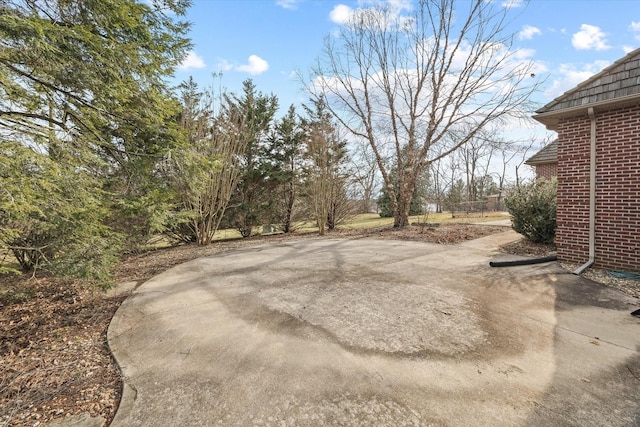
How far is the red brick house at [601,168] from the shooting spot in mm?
5180

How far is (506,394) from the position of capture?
2.15 metres

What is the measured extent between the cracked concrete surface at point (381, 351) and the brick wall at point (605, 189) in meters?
1.04

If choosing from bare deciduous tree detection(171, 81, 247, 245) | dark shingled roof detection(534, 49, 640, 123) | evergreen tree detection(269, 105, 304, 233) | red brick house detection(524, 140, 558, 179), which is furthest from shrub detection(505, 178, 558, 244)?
evergreen tree detection(269, 105, 304, 233)

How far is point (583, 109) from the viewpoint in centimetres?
559

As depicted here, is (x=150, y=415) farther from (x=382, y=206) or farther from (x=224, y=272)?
(x=382, y=206)

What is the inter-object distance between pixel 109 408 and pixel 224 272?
3831 mm

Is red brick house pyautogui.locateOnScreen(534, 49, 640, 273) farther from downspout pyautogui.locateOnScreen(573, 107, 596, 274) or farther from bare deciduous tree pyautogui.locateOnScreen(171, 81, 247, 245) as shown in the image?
bare deciduous tree pyautogui.locateOnScreen(171, 81, 247, 245)

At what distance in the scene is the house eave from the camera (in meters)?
5.12

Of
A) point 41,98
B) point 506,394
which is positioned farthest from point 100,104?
point 506,394

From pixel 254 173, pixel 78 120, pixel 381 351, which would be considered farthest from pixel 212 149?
pixel 381 351

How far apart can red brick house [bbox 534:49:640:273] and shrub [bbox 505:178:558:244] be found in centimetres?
147

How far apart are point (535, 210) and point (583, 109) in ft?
9.38

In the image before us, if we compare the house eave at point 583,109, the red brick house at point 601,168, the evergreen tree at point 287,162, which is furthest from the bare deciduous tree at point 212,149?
the red brick house at point 601,168

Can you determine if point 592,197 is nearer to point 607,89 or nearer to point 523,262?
point 523,262
